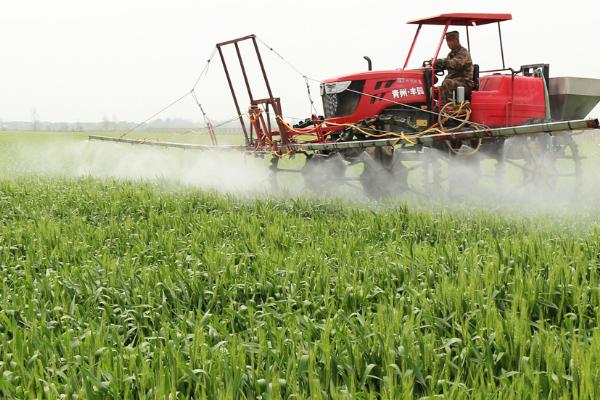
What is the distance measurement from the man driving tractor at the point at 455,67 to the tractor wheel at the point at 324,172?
2.21m

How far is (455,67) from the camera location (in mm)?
11055

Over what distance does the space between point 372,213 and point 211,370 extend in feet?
18.7

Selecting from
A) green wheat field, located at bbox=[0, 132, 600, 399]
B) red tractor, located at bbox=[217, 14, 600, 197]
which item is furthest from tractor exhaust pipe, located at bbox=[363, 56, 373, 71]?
green wheat field, located at bbox=[0, 132, 600, 399]

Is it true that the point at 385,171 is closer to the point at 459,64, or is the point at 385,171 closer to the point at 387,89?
the point at 387,89

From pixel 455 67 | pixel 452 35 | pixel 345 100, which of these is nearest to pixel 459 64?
pixel 455 67

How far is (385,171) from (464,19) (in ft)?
9.77

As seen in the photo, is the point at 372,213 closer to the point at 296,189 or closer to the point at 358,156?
the point at 358,156

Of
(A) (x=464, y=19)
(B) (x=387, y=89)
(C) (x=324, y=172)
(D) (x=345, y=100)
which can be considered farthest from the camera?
(C) (x=324, y=172)

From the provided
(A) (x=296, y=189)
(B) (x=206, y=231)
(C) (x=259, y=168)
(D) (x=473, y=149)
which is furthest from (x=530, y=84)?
(B) (x=206, y=231)

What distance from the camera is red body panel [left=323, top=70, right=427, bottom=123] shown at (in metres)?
11.3

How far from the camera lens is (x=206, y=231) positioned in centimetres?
765

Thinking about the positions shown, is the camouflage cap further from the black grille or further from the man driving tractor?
the black grille

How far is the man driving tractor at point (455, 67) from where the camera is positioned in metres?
11.0

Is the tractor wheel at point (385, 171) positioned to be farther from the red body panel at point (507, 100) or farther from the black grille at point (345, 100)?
the red body panel at point (507, 100)
